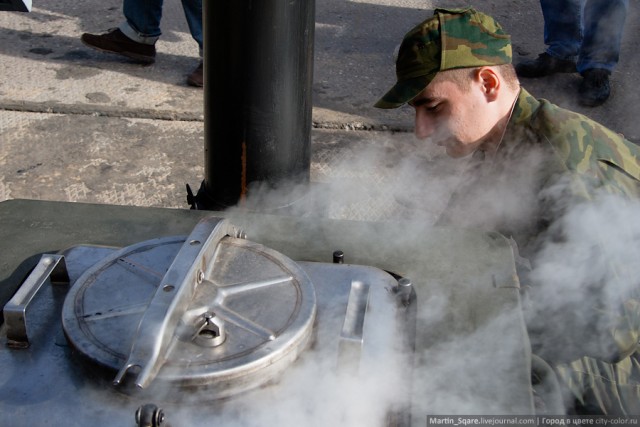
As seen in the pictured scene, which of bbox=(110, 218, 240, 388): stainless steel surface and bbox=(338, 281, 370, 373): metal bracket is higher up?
bbox=(110, 218, 240, 388): stainless steel surface

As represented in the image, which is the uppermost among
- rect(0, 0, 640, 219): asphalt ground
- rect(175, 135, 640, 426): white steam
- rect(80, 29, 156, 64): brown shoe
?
rect(175, 135, 640, 426): white steam

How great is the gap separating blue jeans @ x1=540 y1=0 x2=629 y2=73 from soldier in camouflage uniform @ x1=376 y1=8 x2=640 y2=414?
2.12m

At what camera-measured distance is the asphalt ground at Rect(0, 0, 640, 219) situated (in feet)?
9.09

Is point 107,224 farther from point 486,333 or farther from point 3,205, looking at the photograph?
point 486,333

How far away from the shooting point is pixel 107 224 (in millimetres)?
1372

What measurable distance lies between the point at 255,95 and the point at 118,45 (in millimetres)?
2364

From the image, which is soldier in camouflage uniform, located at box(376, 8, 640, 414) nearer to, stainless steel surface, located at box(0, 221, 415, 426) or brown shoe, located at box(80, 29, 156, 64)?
stainless steel surface, located at box(0, 221, 415, 426)

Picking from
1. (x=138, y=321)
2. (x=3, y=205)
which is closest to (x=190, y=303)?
(x=138, y=321)

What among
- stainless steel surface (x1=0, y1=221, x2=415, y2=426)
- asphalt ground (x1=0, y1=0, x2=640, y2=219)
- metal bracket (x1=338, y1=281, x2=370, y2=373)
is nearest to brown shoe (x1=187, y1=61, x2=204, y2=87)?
asphalt ground (x1=0, y1=0, x2=640, y2=219)

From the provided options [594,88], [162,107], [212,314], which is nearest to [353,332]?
[212,314]

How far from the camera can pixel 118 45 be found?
3.66 metres

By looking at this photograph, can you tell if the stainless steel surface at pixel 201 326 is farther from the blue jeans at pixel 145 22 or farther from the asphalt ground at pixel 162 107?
the blue jeans at pixel 145 22

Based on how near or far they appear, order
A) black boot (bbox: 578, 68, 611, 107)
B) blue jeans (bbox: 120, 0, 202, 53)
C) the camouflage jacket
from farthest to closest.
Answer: blue jeans (bbox: 120, 0, 202, 53)
black boot (bbox: 578, 68, 611, 107)
the camouflage jacket

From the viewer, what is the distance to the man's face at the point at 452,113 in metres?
1.50
